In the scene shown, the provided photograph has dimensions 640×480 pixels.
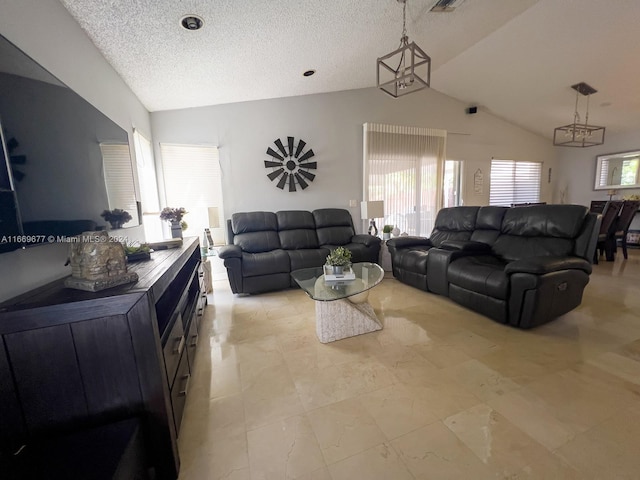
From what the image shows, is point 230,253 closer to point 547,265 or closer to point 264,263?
point 264,263

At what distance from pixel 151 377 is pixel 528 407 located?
Answer: 1.86m

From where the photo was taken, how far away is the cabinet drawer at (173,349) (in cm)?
122

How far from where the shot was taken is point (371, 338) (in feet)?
7.03

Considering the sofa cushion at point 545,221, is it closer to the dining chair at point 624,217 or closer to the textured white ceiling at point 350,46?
the textured white ceiling at point 350,46

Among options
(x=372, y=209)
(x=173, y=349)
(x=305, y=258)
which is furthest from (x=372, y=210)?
(x=173, y=349)

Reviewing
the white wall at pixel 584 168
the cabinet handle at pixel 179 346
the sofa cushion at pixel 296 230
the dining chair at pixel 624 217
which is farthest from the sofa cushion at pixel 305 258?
the white wall at pixel 584 168

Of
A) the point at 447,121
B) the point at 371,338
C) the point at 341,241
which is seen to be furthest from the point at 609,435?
the point at 447,121

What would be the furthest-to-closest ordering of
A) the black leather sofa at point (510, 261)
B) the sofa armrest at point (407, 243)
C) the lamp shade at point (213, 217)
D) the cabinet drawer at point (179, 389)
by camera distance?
the lamp shade at point (213, 217) < the sofa armrest at point (407, 243) < the black leather sofa at point (510, 261) < the cabinet drawer at point (179, 389)

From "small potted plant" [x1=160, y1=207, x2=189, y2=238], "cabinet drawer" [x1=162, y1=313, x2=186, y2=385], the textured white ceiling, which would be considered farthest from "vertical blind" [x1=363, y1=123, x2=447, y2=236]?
"cabinet drawer" [x1=162, y1=313, x2=186, y2=385]

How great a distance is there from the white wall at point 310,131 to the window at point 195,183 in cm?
11

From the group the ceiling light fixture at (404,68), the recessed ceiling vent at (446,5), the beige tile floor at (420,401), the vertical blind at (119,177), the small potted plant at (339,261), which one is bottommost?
the beige tile floor at (420,401)

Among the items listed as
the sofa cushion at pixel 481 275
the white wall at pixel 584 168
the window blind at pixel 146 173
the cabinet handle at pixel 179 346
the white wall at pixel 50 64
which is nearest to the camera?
the white wall at pixel 50 64

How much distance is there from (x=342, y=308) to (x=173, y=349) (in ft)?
4.01

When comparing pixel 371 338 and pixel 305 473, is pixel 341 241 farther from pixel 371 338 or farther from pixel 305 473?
pixel 305 473
